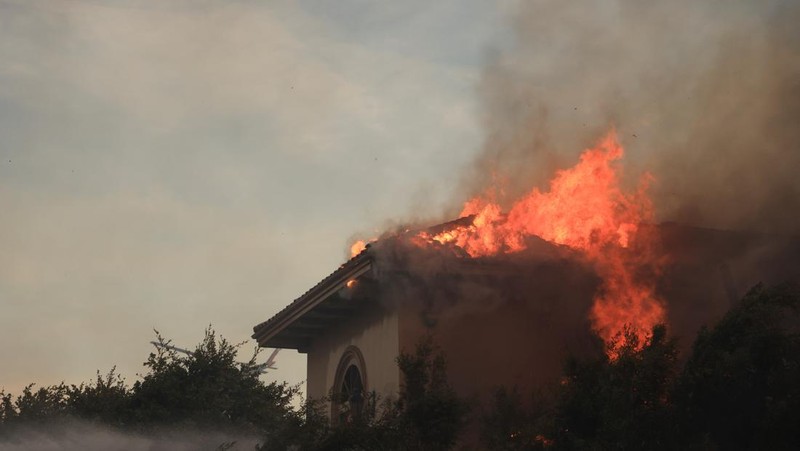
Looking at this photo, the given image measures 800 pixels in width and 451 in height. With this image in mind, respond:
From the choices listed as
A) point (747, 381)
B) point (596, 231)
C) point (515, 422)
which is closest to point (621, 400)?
point (747, 381)

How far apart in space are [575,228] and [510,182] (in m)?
1.67

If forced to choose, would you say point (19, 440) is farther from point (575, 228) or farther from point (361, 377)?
point (575, 228)

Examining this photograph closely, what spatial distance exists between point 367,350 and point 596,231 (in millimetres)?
4544

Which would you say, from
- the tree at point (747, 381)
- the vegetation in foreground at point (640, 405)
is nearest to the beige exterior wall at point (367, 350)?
the vegetation in foreground at point (640, 405)

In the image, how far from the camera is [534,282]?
15.2 metres

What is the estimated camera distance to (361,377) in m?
16.2

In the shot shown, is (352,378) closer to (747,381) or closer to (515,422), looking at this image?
(515,422)

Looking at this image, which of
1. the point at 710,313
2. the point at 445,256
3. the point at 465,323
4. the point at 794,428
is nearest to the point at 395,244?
the point at 445,256

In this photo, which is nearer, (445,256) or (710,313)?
(445,256)

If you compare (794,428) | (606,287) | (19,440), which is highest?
(606,287)

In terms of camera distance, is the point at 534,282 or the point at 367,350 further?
the point at 367,350

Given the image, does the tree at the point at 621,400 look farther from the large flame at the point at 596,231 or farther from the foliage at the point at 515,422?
the large flame at the point at 596,231

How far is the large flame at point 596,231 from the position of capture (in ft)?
48.6

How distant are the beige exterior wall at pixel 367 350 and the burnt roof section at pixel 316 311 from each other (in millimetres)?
266
